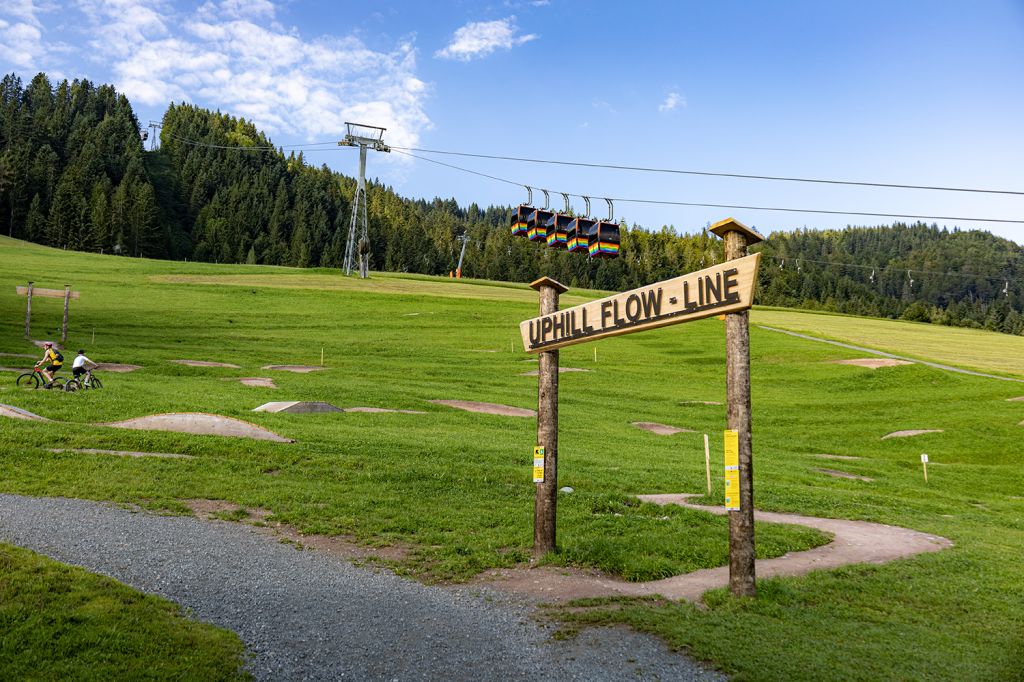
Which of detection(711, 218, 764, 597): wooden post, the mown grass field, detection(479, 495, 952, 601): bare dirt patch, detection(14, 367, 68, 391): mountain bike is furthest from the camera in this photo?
detection(14, 367, 68, 391): mountain bike

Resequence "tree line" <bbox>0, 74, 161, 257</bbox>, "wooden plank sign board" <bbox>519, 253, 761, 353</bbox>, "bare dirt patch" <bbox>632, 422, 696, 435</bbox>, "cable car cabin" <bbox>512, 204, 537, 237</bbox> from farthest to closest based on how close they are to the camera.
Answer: "tree line" <bbox>0, 74, 161, 257</bbox>, "bare dirt patch" <bbox>632, 422, 696, 435</bbox>, "cable car cabin" <bbox>512, 204, 537, 237</bbox>, "wooden plank sign board" <bbox>519, 253, 761, 353</bbox>

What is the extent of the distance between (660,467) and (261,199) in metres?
177

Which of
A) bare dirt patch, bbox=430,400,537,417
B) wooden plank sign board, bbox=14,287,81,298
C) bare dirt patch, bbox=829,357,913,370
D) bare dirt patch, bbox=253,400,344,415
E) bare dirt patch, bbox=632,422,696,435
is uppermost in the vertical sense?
wooden plank sign board, bbox=14,287,81,298

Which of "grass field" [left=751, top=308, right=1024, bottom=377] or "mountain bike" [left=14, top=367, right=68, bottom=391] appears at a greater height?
"grass field" [left=751, top=308, right=1024, bottom=377]

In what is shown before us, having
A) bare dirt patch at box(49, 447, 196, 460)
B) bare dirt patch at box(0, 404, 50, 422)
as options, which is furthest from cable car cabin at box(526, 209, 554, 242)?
bare dirt patch at box(0, 404, 50, 422)

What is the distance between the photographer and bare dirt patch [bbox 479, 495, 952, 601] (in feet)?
39.5

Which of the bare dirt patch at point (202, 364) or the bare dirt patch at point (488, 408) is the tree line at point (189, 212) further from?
the bare dirt patch at point (488, 408)

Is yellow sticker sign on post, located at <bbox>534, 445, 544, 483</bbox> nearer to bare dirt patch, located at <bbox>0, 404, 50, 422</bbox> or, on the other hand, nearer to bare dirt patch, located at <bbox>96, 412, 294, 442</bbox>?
bare dirt patch, located at <bbox>96, 412, 294, 442</bbox>

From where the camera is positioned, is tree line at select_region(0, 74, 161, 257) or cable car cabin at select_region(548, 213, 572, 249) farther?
tree line at select_region(0, 74, 161, 257)

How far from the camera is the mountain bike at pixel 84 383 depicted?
93.1ft

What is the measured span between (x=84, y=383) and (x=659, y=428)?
26.8 metres

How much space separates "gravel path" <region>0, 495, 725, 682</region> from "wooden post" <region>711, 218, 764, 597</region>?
93.1 inches

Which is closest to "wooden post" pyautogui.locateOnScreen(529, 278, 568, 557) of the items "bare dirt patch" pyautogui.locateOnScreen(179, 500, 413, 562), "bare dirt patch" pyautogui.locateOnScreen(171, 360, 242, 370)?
"bare dirt patch" pyautogui.locateOnScreen(179, 500, 413, 562)

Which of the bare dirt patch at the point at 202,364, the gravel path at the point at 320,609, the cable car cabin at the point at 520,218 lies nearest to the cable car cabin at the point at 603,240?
the cable car cabin at the point at 520,218
